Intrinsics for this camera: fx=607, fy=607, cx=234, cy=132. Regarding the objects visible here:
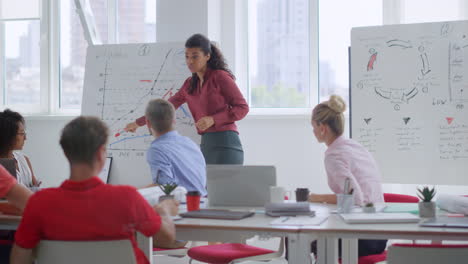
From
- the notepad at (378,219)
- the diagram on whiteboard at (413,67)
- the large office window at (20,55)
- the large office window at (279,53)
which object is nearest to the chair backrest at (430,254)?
the notepad at (378,219)

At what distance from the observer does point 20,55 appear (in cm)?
687

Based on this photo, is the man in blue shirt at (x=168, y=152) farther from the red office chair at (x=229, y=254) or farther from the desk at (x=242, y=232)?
the desk at (x=242, y=232)

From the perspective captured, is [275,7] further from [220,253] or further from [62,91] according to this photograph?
[220,253]

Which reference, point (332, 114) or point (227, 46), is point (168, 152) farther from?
point (227, 46)

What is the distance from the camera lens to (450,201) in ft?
9.01

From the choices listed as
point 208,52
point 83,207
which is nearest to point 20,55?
point 208,52

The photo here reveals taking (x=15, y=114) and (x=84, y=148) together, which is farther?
(x=15, y=114)

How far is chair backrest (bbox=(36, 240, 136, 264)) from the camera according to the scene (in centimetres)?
195

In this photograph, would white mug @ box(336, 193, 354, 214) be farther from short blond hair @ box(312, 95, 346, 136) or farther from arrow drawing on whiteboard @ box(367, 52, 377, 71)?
arrow drawing on whiteboard @ box(367, 52, 377, 71)

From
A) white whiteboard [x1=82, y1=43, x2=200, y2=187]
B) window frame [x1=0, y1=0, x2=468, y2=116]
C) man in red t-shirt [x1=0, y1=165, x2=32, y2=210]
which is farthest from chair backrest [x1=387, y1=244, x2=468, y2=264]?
window frame [x1=0, y1=0, x2=468, y2=116]

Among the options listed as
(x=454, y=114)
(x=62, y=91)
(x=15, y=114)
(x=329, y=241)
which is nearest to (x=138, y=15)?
(x=62, y=91)

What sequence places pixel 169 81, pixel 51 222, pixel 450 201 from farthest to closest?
1. pixel 169 81
2. pixel 450 201
3. pixel 51 222

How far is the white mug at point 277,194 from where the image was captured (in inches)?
111

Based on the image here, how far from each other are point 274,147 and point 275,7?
142 cm
